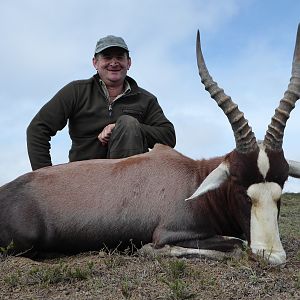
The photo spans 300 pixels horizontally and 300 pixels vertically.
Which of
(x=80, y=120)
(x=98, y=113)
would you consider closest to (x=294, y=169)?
(x=98, y=113)

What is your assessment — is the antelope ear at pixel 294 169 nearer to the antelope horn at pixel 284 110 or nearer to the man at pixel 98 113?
the antelope horn at pixel 284 110

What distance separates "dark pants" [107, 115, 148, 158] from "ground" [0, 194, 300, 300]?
2.07 meters

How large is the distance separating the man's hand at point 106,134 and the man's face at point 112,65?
811 millimetres

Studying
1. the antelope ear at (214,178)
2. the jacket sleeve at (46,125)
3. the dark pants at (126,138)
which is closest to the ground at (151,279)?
the antelope ear at (214,178)

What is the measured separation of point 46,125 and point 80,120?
1.54 feet

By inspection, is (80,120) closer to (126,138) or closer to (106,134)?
(106,134)

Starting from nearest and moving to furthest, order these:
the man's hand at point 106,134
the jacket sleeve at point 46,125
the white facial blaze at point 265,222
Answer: the white facial blaze at point 265,222 < the man's hand at point 106,134 < the jacket sleeve at point 46,125

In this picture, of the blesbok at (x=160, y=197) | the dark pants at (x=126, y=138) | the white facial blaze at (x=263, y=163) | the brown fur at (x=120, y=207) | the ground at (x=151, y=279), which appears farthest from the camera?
the dark pants at (x=126, y=138)

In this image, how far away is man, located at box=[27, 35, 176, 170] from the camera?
330 inches

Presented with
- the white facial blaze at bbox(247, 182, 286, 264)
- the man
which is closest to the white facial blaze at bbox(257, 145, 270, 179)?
the white facial blaze at bbox(247, 182, 286, 264)

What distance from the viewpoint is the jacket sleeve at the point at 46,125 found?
8367 mm

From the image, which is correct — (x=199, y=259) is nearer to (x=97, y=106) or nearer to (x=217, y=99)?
(x=217, y=99)

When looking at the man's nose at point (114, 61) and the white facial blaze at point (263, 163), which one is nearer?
the white facial blaze at point (263, 163)

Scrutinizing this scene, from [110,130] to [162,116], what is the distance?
118cm
